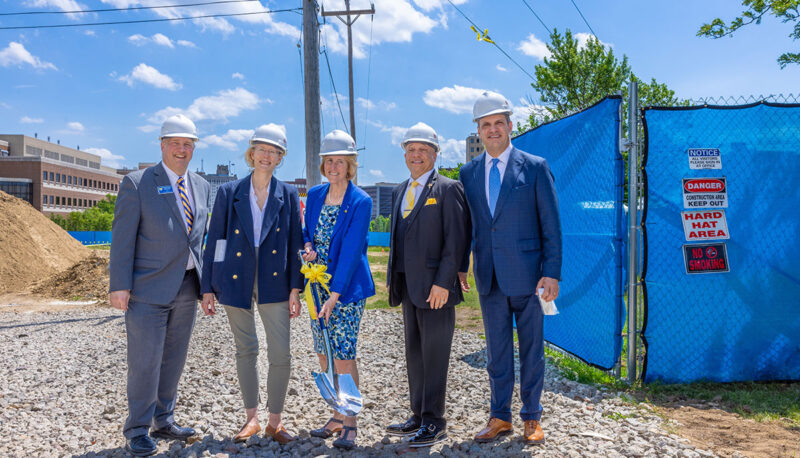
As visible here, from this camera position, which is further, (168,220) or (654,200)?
(654,200)

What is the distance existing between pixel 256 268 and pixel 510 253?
1.78 m

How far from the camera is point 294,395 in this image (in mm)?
4750

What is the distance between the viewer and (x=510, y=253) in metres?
3.53

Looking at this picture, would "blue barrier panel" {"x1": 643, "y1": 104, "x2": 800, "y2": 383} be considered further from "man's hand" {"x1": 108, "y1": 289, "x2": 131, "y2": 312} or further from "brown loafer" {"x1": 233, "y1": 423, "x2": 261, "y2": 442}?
"man's hand" {"x1": 108, "y1": 289, "x2": 131, "y2": 312}

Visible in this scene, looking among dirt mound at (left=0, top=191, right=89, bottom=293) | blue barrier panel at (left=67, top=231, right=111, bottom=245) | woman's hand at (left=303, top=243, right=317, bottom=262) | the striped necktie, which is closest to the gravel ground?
woman's hand at (left=303, top=243, right=317, bottom=262)

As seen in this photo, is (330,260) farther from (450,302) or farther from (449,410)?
(449,410)

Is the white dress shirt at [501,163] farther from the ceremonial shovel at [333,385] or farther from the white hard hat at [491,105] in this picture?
the ceremonial shovel at [333,385]

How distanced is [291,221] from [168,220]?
2.82 ft

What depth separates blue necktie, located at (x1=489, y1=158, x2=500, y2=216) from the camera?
12.0 ft

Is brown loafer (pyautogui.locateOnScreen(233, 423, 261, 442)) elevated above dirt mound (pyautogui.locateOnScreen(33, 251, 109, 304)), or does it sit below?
below

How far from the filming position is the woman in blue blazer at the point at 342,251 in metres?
3.49

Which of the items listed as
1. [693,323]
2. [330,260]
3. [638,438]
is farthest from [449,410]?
[693,323]

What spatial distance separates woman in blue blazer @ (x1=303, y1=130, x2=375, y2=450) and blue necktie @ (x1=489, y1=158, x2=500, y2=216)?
89cm

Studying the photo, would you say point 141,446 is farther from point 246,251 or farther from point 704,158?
point 704,158
